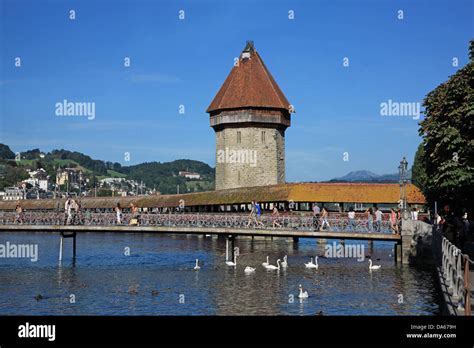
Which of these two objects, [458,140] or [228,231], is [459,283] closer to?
[458,140]

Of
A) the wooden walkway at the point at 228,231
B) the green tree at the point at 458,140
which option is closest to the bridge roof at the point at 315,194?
the wooden walkway at the point at 228,231

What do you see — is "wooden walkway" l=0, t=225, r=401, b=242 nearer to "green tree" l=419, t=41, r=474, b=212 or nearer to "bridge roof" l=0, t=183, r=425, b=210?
"green tree" l=419, t=41, r=474, b=212

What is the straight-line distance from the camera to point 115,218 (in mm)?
38562

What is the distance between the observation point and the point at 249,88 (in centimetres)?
7306

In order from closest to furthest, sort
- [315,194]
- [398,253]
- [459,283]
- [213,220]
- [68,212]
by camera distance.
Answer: [459,283] → [398,253] → [68,212] → [213,220] → [315,194]

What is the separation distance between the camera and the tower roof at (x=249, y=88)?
7200 cm

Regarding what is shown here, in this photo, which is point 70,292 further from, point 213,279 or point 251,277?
point 251,277

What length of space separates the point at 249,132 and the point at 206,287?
141 ft

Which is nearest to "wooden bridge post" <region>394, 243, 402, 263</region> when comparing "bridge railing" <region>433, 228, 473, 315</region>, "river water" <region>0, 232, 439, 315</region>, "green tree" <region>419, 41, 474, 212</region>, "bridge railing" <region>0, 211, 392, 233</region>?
"river water" <region>0, 232, 439, 315</region>

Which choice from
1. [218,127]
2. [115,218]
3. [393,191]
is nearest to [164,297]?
[115,218]

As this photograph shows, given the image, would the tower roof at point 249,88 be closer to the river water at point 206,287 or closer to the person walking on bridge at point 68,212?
the river water at point 206,287

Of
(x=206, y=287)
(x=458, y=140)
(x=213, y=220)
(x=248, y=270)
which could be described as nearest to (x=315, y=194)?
(x=213, y=220)
